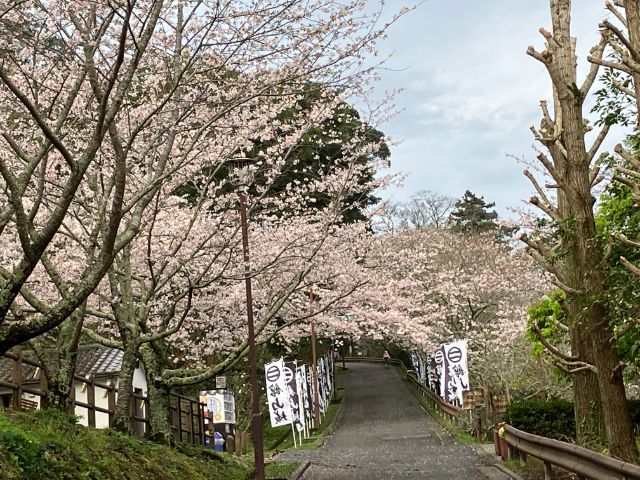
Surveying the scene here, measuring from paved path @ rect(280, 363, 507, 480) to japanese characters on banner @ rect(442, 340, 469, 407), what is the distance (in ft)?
5.25

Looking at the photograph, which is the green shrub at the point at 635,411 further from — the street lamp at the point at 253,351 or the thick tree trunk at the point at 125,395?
the thick tree trunk at the point at 125,395

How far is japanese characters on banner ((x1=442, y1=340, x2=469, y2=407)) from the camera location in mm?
23422

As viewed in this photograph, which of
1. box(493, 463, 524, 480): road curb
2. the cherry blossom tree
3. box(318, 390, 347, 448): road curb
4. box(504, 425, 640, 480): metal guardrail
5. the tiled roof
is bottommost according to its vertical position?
box(318, 390, 347, 448): road curb

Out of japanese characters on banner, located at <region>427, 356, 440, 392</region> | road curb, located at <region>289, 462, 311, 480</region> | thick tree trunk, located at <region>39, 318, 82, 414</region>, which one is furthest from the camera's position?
japanese characters on banner, located at <region>427, 356, 440, 392</region>

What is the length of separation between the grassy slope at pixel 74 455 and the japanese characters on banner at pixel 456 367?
500 inches

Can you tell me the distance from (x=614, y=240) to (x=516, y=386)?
1390 centimetres

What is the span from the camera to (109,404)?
13.6 metres

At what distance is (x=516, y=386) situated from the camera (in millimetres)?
21328

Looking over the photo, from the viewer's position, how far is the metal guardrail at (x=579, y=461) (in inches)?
235

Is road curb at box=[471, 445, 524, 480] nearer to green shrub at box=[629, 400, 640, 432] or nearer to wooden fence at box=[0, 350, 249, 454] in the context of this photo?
green shrub at box=[629, 400, 640, 432]

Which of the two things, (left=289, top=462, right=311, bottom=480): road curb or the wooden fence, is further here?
(left=289, top=462, right=311, bottom=480): road curb

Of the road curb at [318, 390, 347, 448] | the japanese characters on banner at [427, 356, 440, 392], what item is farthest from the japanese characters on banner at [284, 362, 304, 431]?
the japanese characters on banner at [427, 356, 440, 392]

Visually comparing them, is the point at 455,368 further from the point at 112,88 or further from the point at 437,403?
the point at 112,88

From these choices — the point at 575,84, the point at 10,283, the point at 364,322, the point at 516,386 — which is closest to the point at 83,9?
the point at 10,283
